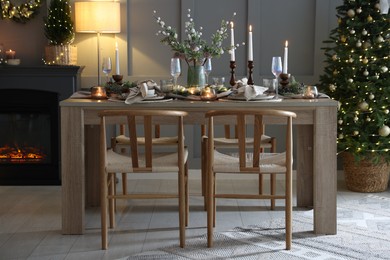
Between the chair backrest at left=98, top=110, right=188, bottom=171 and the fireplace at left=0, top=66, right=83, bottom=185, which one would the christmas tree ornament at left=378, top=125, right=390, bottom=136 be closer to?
the chair backrest at left=98, top=110, right=188, bottom=171

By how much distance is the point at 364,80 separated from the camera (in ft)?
19.1

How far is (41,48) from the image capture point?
6387mm

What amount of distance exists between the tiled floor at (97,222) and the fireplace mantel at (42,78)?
2.75ft

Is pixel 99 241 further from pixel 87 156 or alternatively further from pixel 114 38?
pixel 114 38

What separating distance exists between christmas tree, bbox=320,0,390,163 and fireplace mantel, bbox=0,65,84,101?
7.02 ft

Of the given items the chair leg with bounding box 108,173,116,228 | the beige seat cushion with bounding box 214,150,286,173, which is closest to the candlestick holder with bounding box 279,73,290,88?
the beige seat cushion with bounding box 214,150,286,173

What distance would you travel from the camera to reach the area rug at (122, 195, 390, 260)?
4145mm

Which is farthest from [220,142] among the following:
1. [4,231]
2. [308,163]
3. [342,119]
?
[4,231]

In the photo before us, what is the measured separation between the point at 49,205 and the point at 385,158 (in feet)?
8.78

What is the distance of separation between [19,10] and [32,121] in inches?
37.9

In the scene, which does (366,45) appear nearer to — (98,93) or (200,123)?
(200,123)

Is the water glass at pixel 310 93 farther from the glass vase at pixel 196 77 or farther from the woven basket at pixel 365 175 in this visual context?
the woven basket at pixel 365 175

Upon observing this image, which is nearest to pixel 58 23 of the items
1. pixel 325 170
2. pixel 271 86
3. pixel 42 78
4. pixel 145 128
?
pixel 42 78

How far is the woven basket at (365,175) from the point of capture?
5949 mm
